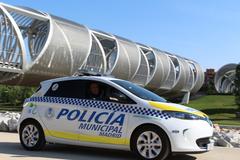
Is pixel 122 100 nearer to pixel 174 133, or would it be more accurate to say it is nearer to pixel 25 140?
pixel 174 133

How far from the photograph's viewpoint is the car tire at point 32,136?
33.7 feet

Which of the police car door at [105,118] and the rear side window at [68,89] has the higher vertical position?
the rear side window at [68,89]

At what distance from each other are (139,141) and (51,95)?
7.62ft

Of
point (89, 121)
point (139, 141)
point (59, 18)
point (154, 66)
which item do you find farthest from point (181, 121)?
point (154, 66)

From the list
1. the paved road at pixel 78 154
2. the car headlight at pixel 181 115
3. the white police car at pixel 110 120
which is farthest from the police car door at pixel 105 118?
the car headlight at pixel 181 115

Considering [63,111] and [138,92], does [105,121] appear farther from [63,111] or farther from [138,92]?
[63,111]

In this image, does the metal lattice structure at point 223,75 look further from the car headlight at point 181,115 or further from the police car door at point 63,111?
the car headlight at point 181,115

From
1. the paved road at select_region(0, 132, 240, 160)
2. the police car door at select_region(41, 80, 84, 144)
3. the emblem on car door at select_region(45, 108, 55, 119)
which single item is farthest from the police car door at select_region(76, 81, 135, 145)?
the emblem on car door at select_region(45, 108, 55, 119)

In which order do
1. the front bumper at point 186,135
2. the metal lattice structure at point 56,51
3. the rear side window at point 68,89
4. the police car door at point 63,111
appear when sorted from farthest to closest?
the metal lattice structure at point 56,51
the rear side window at point 68,89
the police car door at point 63,111
the front bumper at point 186,135

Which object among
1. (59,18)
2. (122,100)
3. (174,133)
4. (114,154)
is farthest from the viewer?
(59,18)

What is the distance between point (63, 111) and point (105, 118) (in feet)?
3.28

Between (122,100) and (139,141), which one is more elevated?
(122,100)

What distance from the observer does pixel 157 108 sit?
9.05 meters

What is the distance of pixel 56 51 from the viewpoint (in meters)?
49.8
